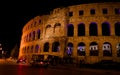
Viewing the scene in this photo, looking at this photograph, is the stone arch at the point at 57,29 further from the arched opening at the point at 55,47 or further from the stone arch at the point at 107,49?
the stone arch at the point at 107,49

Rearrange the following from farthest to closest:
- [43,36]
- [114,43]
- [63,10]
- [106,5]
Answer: [43,36], [63,10], [106,5], [114,43]

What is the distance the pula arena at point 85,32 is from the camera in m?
31.7

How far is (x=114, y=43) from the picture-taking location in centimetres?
3114

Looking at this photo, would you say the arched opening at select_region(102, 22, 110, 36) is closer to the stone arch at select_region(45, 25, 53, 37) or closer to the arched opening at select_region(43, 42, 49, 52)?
the stone arch at select_region(45, 25, 53, 37)

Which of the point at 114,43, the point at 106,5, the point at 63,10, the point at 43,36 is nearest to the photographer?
the point at 114,43

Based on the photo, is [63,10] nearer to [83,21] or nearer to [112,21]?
[83,21]

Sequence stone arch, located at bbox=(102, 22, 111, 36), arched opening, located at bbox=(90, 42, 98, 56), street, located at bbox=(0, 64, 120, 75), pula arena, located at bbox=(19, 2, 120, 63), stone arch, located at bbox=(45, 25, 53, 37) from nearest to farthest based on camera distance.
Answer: street, located at bbox=(0, 64, 120, 75), pula arena, located at bbox=(19, 2, 120, 63), arched opening, located at bbox=(90, 42, 98, 56), stone arch, located at bbox=(102, 22, 111, 36), stone arch, located at bbox=(45, 25, 53, 37)

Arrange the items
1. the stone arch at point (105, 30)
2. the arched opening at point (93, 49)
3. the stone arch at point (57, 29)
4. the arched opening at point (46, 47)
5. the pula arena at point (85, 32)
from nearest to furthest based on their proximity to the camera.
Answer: the pula arena at point (85, 32) → the arched opening at point (93, 49) → the stone arch at point (105, 30) → the stone arch at point (57, 29) → the arched opening at point (46, 47)

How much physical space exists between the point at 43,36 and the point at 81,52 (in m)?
9.91

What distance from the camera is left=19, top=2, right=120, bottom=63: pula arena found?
31.7 metres

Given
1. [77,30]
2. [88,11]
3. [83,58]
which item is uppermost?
[88,11]

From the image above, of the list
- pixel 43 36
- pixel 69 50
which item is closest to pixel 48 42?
pixel 43 36

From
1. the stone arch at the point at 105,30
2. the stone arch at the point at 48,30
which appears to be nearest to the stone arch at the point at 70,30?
the stone arch at the point at 48,30

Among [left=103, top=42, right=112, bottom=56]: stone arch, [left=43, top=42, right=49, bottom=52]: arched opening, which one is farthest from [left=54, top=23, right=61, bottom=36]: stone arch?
[left=103, top=42, right=112, bottom=56]: stone arch
